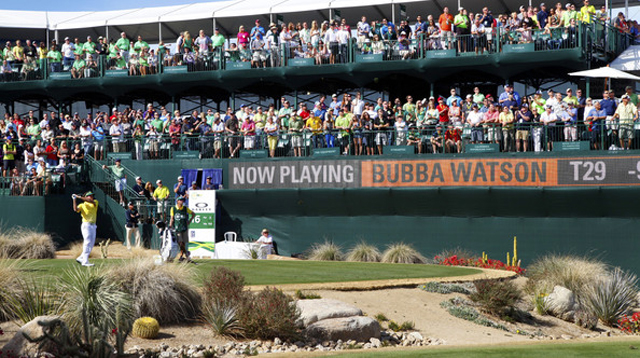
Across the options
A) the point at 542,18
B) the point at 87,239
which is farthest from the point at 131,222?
→ the point at 542,18

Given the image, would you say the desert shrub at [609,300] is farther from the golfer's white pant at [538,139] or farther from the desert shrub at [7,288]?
the desert shrub at [7,288]

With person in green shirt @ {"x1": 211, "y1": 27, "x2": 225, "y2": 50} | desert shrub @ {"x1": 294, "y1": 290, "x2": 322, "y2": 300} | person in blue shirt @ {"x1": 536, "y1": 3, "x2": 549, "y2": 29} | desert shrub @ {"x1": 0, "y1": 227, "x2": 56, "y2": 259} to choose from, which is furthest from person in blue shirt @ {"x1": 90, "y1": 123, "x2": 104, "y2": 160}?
desert shrub @ {"x1": 294, "y1": 290, "x2": 322, "y2": 300}

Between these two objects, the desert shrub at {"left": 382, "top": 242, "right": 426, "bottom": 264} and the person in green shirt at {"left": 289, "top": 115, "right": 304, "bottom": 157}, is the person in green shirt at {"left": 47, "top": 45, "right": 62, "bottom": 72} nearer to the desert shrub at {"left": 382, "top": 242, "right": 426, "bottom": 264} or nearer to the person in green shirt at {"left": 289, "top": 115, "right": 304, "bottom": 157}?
the person in green shirt at {"left": 289, "top": 115, "right": 304, "bottom": 157}

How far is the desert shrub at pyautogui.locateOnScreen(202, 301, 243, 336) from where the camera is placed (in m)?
14.9

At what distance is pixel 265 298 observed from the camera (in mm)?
15164

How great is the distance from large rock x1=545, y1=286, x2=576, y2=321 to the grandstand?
535cm

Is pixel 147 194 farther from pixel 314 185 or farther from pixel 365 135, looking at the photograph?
pixel 365 135

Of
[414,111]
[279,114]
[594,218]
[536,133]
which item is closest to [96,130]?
[279,114]

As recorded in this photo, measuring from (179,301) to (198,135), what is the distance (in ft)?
54.1

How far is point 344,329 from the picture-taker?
50.6 ft

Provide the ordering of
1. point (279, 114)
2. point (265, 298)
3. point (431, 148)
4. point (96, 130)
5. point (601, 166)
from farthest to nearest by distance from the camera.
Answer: point (96, 130) < point (279, 114) < point (431, 148) < point (601, 166) < point (265, 298)

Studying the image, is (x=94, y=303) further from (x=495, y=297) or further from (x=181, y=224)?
(x=495, y=297)

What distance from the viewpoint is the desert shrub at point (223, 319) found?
1485 cm

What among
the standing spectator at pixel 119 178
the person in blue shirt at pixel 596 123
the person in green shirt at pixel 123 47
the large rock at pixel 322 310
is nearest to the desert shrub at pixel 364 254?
the person in blue shirt at pixel 596 123
